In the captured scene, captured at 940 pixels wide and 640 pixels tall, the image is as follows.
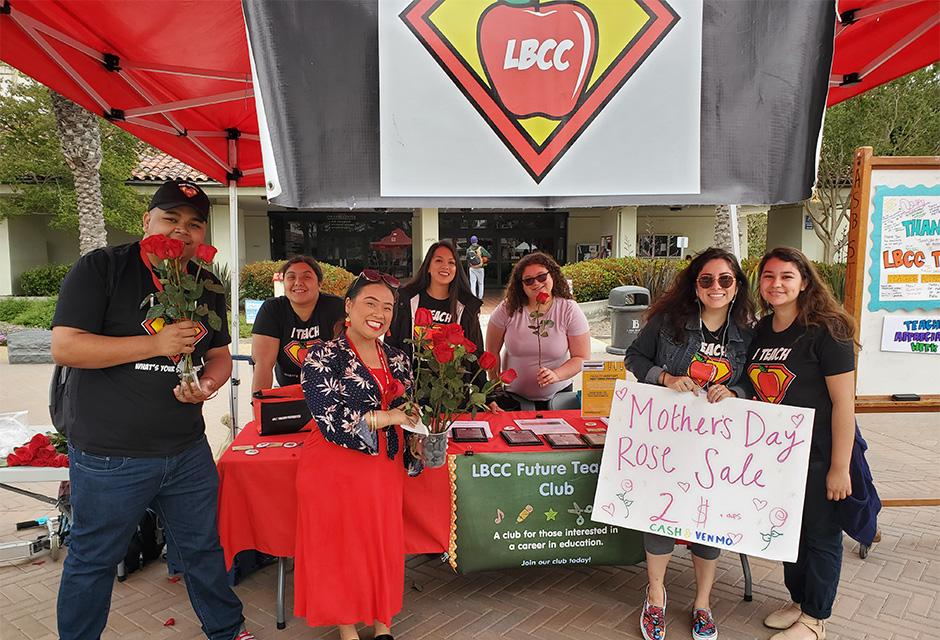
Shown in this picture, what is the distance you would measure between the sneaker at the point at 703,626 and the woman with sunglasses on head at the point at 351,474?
4.66ft

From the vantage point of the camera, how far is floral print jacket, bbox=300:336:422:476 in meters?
2.47

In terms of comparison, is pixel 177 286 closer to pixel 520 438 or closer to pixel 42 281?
pixel 520 438

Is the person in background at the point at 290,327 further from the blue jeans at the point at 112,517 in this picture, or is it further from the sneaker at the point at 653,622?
the sneaker at the point at 653,622

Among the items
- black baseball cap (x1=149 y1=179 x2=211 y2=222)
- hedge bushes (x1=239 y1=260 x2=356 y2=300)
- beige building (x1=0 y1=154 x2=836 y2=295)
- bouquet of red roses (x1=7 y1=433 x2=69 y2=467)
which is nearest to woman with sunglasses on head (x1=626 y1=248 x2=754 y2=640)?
black baseball cap (x1=149 y1=179 x2=211 y2=222)

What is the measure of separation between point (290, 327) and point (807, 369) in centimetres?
276

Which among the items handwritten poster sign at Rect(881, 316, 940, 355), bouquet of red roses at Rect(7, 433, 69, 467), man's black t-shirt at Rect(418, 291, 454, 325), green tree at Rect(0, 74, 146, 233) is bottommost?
bouquet of red roses at Rect(7, 433, 69, 467)

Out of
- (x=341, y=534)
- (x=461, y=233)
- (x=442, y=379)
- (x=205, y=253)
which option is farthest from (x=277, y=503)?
(x=461, y=233)

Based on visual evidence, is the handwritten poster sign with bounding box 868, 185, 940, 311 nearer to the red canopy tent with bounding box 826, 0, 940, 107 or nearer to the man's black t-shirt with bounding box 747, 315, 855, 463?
the red canopy tent with bounding box 826, 0, 940, 107

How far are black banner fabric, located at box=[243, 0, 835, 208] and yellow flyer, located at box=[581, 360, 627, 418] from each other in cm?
168

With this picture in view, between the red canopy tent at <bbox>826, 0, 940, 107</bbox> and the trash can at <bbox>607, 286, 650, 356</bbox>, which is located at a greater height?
the red canopy tent at <bbox>826, 0, 940, 107</bbox>

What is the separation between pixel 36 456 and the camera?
10.6 feet

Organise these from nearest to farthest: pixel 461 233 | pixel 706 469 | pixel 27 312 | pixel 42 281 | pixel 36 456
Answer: pixel 706 469 → pixel 36 456 → pixel 27 312 → pixel 42 281 → pixel 461 233

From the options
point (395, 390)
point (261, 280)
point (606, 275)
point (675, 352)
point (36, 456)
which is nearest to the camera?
point (395, 390)

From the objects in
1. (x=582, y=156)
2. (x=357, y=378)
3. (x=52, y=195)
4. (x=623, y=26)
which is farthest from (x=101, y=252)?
(x=52, y=195)
